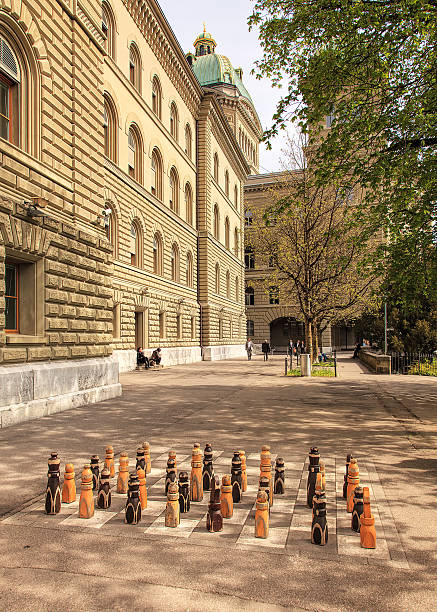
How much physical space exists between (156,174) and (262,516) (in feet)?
92.4

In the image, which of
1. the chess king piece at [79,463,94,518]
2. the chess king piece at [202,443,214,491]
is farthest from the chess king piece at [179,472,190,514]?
the chess king piece at [79,463,94,518]

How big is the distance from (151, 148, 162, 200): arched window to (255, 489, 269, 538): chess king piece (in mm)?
27119

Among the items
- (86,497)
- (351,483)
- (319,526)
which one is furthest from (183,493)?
(351,483)

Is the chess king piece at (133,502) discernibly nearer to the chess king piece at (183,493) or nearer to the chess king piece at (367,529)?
the chess king piece at (183,493)

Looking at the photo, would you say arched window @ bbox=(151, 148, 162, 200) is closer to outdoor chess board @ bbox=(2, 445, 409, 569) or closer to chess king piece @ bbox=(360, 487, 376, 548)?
outdoor chess board @ bbox=(2, 445, 409, 569)

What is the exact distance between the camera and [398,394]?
53.0 feet

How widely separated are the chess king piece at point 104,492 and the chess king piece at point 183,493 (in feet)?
2.41

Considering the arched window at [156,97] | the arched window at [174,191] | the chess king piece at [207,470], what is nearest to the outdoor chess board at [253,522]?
the chess king piece at [207,470]

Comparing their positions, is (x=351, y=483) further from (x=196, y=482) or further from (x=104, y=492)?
(x=104, y=492)

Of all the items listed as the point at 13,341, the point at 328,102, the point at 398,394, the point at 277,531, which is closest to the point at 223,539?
the point at 277,531

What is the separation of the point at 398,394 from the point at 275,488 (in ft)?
38.1

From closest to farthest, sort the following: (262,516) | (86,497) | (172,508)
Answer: (262,516), (172,508), (86,497)

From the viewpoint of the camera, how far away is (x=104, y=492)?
206 inches

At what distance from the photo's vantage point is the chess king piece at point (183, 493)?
5.08m
